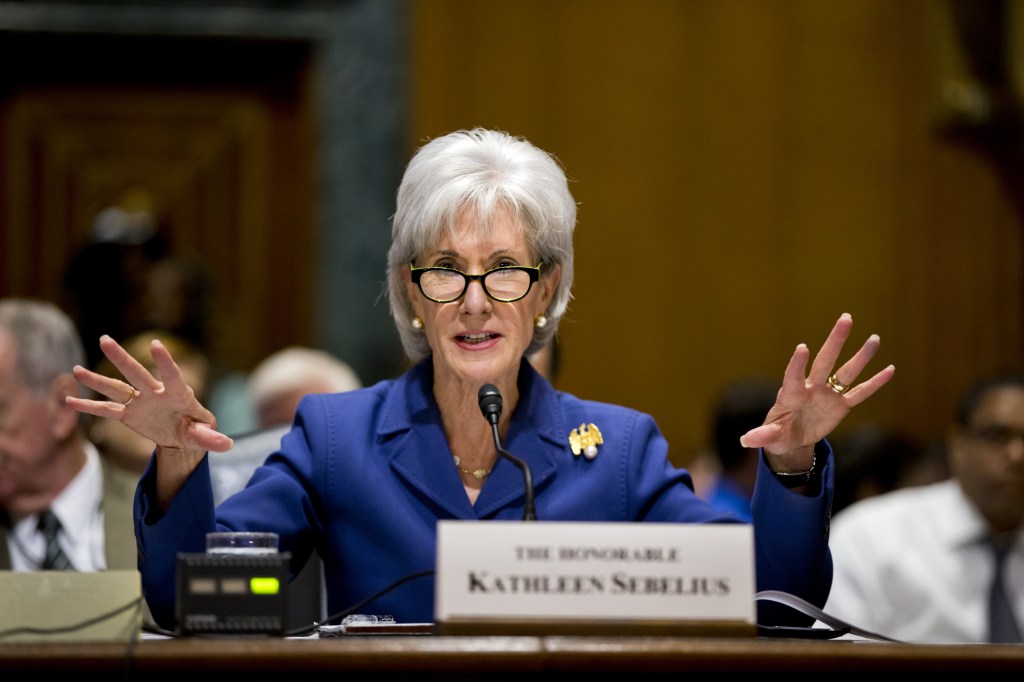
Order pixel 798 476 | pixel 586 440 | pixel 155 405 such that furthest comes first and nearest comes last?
1. pixel 586 440
2. pixel 798 476
3. pixel 155 405

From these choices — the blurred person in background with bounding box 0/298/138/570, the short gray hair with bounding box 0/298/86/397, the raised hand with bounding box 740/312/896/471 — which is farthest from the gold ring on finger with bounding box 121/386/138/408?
the short gray hair with bounding box 0/298/86/397

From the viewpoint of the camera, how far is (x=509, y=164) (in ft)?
8.47

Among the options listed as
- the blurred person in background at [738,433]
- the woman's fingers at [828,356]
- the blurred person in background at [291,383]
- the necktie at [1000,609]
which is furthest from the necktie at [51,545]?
the necktie at [1000,609]

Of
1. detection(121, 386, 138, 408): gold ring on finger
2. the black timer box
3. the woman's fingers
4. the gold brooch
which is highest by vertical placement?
the woman's fingers

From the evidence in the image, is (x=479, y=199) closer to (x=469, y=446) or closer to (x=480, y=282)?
(x=480, y=282)

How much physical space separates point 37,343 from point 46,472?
0.31 metres

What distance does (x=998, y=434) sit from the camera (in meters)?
4.50

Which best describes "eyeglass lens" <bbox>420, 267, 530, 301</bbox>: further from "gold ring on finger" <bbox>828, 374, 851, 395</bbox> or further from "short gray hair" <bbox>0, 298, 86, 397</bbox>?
"short gray hair" <bbox>0, 298, 86, 397</bbox>

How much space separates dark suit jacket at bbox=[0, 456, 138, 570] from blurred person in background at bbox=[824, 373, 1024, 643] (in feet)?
6.99

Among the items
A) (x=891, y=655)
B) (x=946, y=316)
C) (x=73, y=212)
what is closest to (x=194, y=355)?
(x=73, y=212)

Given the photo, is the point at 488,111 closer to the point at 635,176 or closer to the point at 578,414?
the point at 635,176

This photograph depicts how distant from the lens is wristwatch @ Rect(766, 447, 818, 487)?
2377mm

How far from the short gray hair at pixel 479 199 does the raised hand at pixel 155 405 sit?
0.52 m

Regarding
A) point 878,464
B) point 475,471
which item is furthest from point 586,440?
point 878,464
